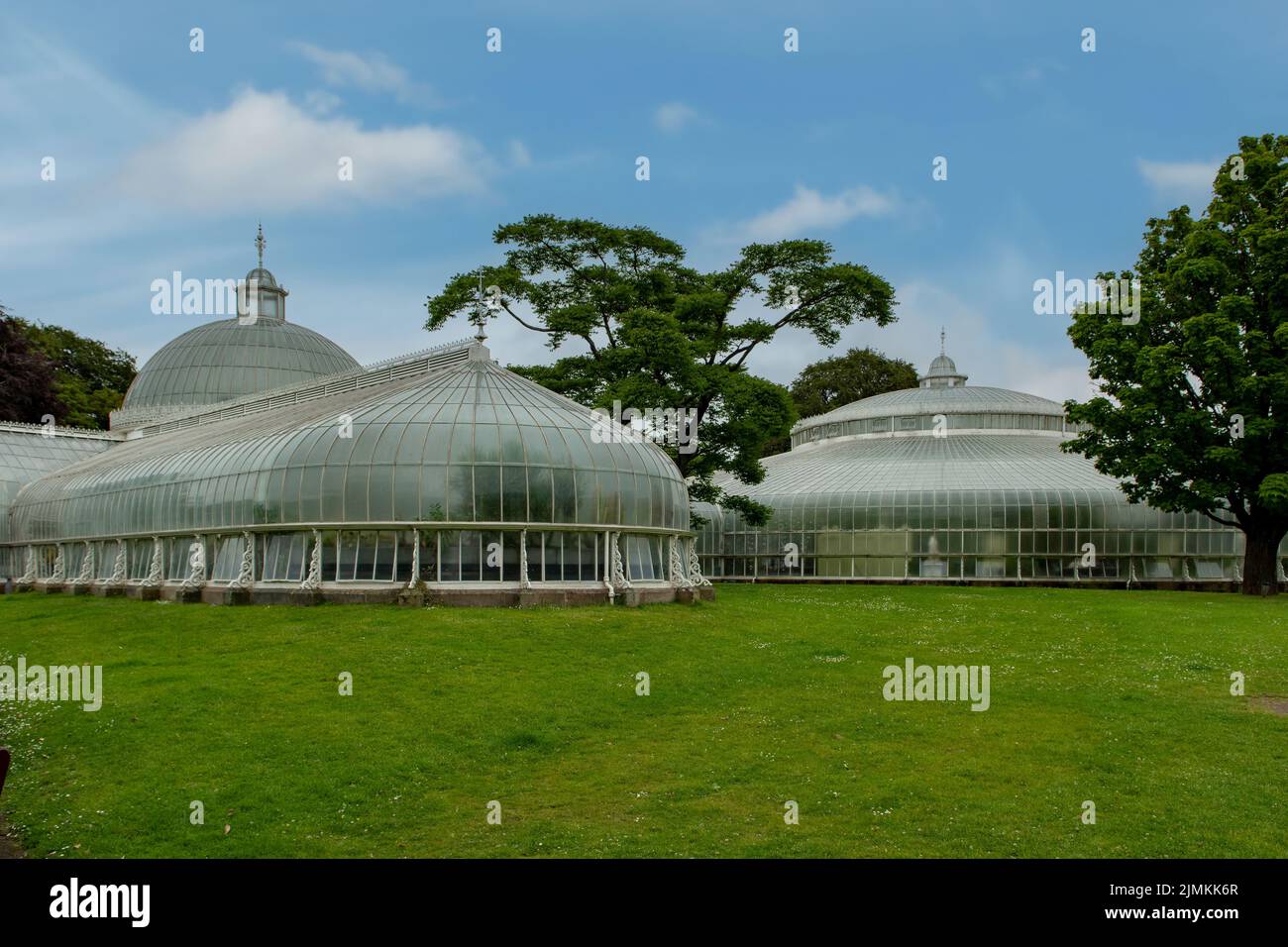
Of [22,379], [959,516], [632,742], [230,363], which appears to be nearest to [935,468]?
[959,516]

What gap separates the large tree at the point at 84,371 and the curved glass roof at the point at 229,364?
444 inches

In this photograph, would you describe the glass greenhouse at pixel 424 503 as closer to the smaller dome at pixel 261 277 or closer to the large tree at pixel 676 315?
the large tree at pixel 676 315

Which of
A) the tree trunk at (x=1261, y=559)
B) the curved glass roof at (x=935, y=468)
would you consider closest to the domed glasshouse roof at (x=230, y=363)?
the curved glass roof at (x=935, y=468)

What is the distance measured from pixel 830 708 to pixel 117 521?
34.7m

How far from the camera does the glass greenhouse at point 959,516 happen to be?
5300cm

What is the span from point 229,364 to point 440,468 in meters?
41.3

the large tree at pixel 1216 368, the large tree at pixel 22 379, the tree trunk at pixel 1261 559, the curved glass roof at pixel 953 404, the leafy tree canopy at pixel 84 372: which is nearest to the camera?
the large tree at pixel 1216 368

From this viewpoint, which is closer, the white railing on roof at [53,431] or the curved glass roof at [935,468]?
the curved glass roof at [935,468]

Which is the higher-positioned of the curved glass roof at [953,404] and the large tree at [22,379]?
the large tree at [22,379]

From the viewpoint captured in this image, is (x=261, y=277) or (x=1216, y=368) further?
(x=261, y=277)

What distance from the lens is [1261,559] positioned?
42625mm

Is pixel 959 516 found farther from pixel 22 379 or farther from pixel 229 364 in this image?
pixel 22 379

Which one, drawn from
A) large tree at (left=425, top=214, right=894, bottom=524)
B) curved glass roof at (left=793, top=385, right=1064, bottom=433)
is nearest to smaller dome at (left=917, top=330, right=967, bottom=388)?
curved glass roof at (left=793, top=385, right=1064, bottom=433)
